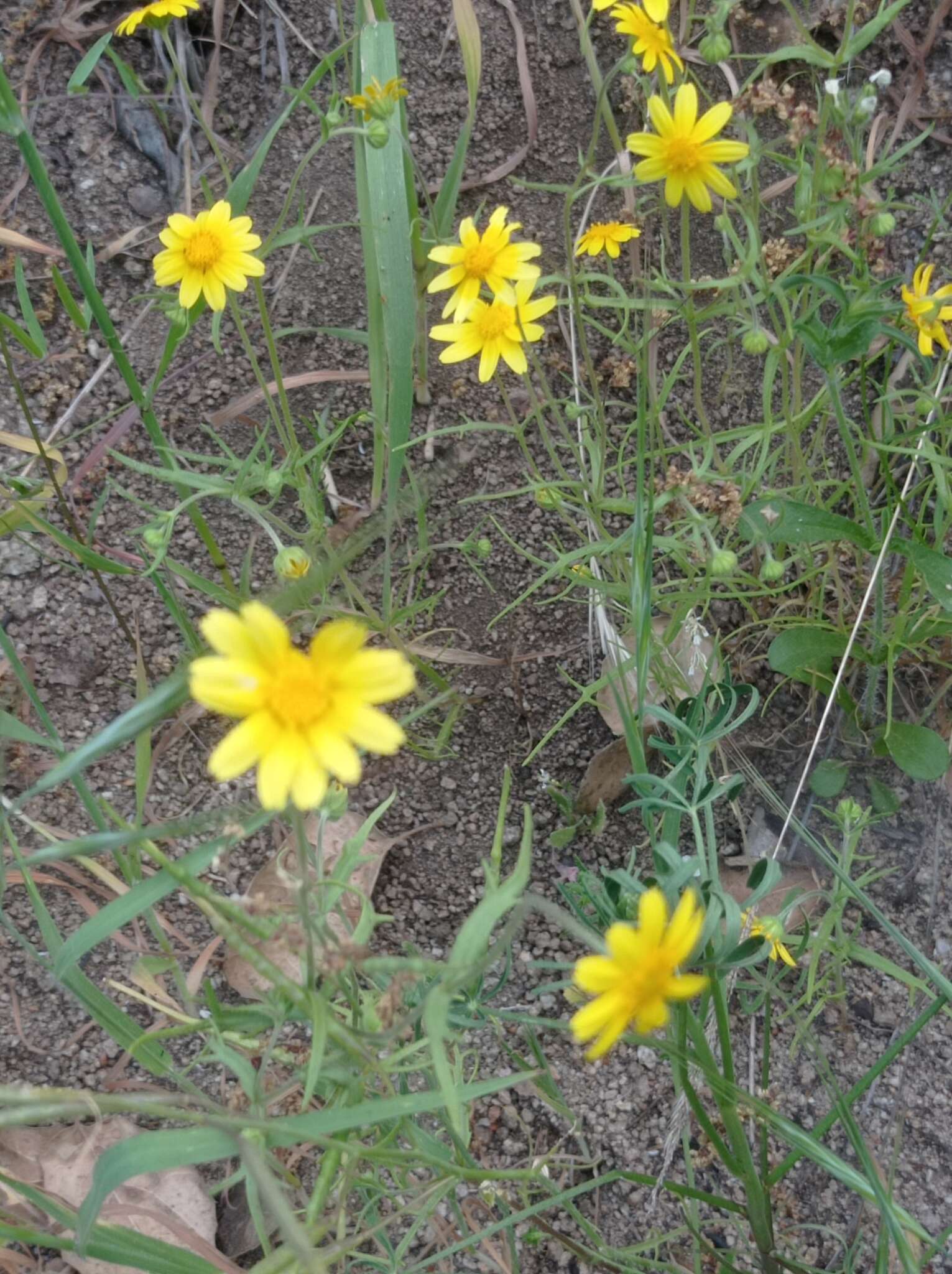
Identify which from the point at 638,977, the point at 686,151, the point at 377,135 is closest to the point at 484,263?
the point at 377,135

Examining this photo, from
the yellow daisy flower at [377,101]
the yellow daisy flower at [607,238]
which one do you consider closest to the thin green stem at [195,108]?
the yellow daisy flower at [377,101]

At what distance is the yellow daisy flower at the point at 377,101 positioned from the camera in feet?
4.05

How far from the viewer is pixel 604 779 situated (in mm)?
1531

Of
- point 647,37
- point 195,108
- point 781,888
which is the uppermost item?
point 195,108

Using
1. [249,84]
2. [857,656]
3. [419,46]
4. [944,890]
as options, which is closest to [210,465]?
[249,84]

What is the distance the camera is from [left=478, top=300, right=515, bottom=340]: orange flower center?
4.50 ft

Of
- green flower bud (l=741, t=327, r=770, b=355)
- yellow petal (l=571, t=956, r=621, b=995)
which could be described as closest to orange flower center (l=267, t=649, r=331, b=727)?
yellow petal (l=571, t=956, r=621, b=995)

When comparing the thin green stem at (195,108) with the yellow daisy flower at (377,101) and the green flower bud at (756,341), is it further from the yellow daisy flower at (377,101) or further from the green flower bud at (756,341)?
the green flower bud at (756,341)

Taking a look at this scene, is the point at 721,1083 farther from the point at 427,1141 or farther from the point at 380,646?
the point at 380,646

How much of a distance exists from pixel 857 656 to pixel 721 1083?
2.47ft

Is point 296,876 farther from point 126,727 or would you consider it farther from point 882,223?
point 882,223

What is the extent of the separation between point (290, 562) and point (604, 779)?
2.06 feet

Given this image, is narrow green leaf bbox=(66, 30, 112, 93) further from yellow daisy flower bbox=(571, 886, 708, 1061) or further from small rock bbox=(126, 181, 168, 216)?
yellow daisy flower bbox=(571, 886, 708, 1061)

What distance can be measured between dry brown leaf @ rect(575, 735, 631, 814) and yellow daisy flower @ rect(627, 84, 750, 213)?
0.78 meters
